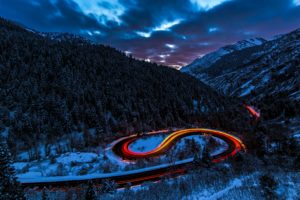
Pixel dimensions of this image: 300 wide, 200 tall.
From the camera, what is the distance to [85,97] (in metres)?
81.9

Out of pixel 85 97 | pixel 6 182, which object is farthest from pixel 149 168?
pixel 85 97

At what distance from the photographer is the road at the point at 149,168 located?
34469mm

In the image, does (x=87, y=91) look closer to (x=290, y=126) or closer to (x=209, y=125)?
(x=209, y=125)

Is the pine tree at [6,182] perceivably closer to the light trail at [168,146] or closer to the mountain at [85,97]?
the light trail at [168,146]

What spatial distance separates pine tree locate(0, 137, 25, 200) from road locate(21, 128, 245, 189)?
17693mm

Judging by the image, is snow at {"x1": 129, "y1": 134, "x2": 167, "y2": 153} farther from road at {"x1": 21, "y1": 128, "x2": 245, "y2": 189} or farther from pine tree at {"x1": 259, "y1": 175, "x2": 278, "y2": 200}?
pine tree at {"x1": 259, "y1": 175, "x2": 278, "y2": 200}

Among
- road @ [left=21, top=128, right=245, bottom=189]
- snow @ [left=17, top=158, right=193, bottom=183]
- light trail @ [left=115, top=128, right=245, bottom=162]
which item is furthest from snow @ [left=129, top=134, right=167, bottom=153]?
snow @ [left=17, top=158, right=193, bottom=183]

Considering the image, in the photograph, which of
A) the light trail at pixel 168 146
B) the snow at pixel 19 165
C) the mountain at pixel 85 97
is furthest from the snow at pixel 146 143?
the snow at pixel 19 165

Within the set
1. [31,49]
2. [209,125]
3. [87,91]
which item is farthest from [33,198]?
[31,49]

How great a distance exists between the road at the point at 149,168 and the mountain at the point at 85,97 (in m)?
13.0

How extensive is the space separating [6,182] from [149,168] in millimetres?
29857

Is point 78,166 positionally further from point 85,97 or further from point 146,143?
point 85,97

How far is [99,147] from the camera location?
2165 inches

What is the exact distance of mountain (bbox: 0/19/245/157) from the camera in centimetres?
6350
